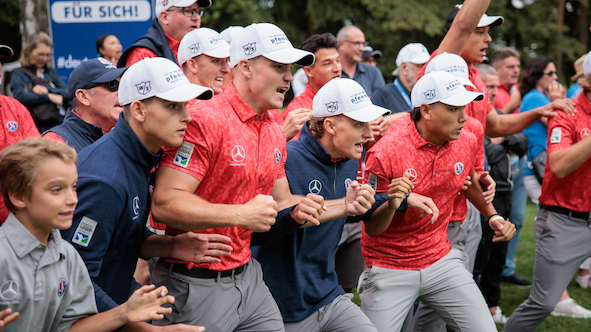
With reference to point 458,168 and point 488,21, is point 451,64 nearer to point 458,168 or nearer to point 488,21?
point 488,21

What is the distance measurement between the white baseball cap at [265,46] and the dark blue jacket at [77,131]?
1076mm

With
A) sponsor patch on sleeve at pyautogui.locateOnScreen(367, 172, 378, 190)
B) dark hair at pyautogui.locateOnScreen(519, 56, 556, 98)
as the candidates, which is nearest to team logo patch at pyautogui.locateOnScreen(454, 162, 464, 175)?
sponsor patch on sleeve at pyautogui.locateOnScreen(367, 172, 378, 190)

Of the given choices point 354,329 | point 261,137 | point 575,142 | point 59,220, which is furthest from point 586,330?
point 59,220

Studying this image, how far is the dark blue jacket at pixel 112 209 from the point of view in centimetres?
300

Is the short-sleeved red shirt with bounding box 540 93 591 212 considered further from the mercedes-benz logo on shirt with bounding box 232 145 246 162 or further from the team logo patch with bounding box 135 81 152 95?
the team logo patch with bounding box 135 81 152 95

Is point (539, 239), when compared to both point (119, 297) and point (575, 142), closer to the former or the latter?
point (575, 142)

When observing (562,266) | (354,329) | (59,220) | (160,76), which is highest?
(160,76)

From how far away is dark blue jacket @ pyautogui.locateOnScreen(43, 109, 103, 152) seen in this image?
3941 millimetres

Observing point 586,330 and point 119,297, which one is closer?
point 119,297

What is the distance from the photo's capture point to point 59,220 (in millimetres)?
2711

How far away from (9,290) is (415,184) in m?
2.95

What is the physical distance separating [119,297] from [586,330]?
528 cm

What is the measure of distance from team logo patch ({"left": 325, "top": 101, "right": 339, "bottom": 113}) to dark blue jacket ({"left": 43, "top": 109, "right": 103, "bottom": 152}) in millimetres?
1541

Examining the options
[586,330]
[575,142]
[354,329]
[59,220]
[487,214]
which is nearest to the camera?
[59,220]
